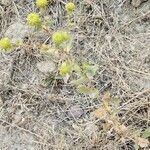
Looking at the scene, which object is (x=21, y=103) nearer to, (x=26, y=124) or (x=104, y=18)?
(x=26, y=124)

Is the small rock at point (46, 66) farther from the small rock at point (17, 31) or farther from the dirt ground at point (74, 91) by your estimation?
the small rock at point (17, 31)

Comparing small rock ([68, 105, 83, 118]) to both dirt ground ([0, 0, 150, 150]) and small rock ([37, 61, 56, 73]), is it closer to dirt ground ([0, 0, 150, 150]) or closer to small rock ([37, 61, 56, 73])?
dirt ground ([0, 0, 150, 150])

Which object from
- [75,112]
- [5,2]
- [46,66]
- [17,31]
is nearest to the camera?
[75,112]

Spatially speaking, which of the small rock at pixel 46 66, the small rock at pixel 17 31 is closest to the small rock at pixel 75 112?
the small rock at pixel 46 66

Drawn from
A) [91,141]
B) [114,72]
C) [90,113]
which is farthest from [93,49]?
[91,141]

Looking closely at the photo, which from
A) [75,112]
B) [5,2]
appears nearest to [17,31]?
[5,2]

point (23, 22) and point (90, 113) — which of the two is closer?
point (90, 113)

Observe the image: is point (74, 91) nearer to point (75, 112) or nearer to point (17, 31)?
point (75, 112)
